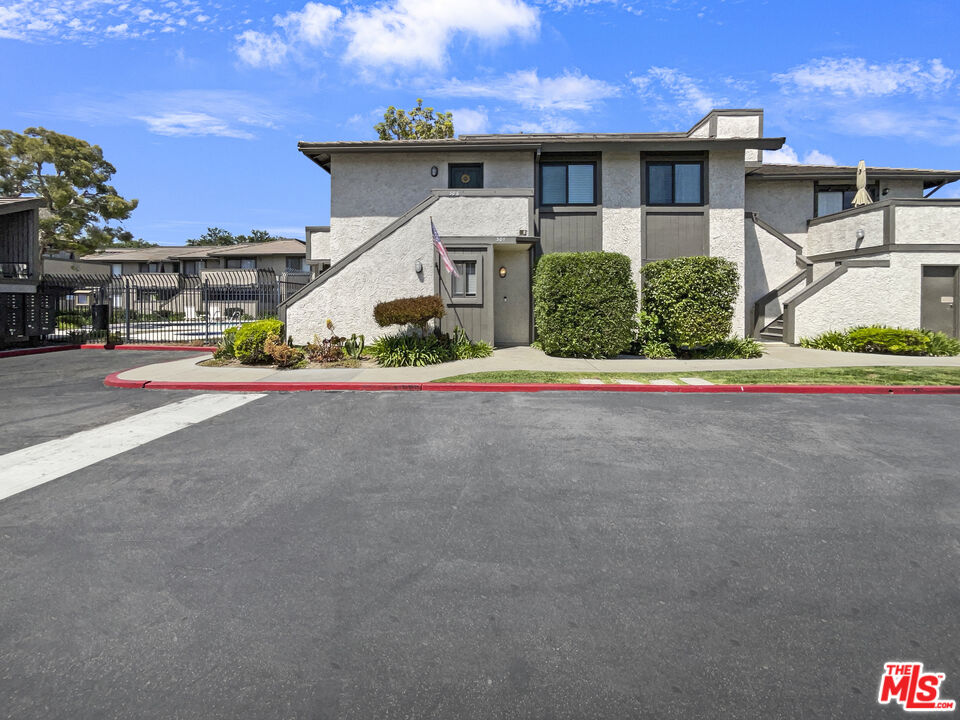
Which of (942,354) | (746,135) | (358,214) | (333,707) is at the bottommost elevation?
(333,707)

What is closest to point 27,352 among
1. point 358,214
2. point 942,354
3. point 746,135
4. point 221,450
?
point 358,214

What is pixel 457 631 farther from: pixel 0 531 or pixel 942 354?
pixel 942 354

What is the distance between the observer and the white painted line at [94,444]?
560cm

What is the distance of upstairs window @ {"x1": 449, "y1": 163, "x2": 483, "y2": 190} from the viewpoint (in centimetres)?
1902

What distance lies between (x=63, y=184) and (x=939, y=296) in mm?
52670

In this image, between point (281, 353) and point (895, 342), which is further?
point (895, 342)

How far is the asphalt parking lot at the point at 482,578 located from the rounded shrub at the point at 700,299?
8.81m

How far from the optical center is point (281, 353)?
1399 centimetres

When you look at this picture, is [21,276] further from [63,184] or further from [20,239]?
[63,184]

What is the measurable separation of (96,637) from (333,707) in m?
1.45

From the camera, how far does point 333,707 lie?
2.33 meters

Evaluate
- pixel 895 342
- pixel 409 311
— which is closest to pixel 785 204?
pixel 895 342

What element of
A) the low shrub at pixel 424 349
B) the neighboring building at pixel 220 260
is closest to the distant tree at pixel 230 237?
the neighboring building at pixel 220 260

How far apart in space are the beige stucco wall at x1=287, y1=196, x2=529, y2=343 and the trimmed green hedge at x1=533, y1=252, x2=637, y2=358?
227 centimetres
